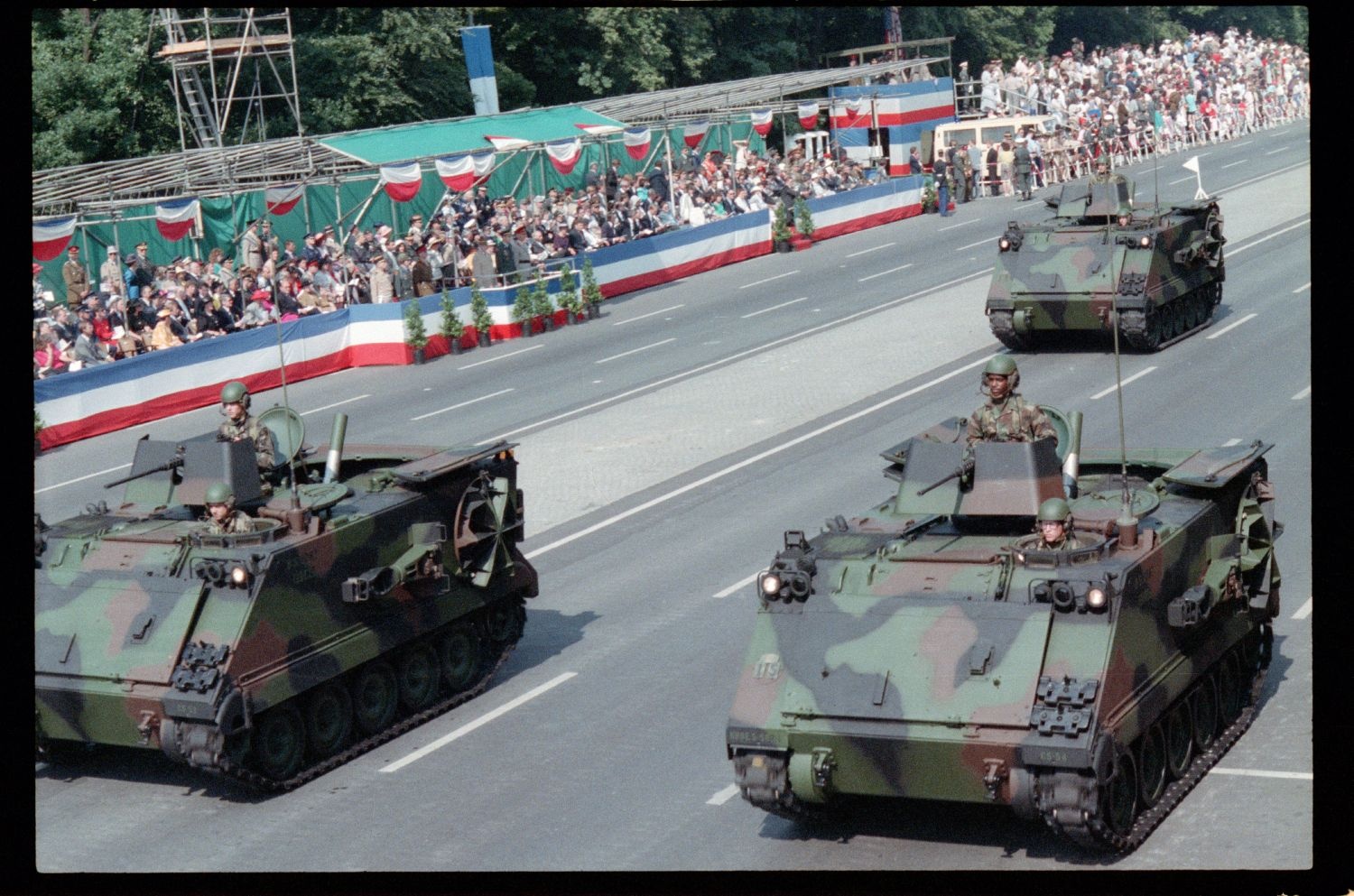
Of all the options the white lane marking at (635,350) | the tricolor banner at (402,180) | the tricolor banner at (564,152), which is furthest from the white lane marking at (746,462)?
the tricolor banner at (564,152)

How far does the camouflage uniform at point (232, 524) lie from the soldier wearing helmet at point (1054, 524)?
22.2 ft

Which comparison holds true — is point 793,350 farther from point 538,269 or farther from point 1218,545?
point 1218,545

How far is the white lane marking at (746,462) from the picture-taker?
24062 millimetres

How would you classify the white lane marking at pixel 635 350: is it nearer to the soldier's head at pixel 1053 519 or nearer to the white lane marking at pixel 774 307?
the white lane marking at pixel 774 307

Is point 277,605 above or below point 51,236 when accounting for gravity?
below

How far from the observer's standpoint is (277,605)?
16.5 meters

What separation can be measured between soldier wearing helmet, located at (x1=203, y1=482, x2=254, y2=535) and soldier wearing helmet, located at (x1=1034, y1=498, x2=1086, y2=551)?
6748mm

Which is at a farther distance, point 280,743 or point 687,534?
point 687,534

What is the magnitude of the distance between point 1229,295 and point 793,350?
27.5 ft

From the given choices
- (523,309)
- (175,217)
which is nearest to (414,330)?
(523,309)

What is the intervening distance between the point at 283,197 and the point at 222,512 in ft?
74.9

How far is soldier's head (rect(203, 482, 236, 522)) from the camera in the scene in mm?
16750

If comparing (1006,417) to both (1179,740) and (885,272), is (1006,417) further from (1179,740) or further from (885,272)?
(885,272)

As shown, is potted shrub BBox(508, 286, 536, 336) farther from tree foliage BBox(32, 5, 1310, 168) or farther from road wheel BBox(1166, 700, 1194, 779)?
road wheel BBox(1166, 700, 1194, 779)
